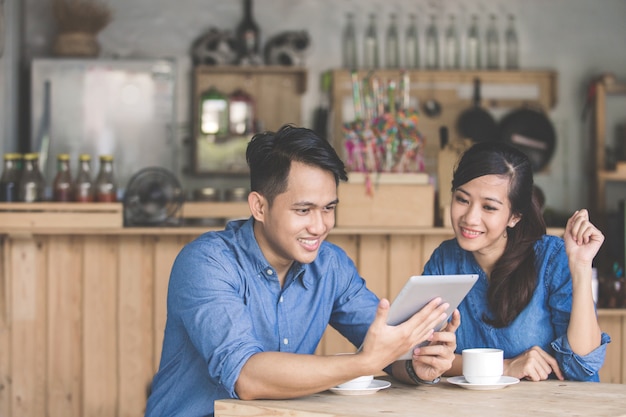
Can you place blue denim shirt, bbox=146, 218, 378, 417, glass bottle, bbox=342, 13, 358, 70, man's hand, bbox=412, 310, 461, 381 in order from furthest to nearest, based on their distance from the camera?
1. glass bottle, bbox=342, 13, 358, 70
2. man's hand, bbox=412, 310, 461, 381
3. blue denim shirt, bbox=146, 218, 378, 417

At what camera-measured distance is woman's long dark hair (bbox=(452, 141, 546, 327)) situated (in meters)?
2.51

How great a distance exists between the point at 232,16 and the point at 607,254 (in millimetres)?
2906

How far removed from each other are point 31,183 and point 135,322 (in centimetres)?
78

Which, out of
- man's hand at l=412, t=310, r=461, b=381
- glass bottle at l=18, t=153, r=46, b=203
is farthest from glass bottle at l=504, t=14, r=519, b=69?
man's hand at l=412, t=310, r=461, b=381

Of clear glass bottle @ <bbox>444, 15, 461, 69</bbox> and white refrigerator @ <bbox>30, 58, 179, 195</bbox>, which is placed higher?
clear glass bottle @ <bbox>444, 15, 461, 69</bbox>

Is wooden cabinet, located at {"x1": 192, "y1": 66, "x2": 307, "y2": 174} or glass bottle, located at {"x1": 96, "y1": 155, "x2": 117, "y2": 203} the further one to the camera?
wooden cabinet, located at {"x1": 192, "y1": 66, "x2": 307, "y2": 174}

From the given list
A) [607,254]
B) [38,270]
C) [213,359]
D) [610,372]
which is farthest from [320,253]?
[607,254]

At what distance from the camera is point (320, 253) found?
2.51 meters

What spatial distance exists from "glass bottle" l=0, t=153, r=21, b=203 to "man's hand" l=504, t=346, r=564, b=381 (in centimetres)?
260

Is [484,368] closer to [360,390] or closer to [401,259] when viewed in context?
[360,390]

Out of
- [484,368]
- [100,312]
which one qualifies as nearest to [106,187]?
[100,312]

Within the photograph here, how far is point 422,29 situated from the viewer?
21.2 feet

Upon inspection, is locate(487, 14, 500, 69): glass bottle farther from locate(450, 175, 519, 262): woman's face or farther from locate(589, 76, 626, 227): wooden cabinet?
locate(450, 175, 519, 262): woman's face

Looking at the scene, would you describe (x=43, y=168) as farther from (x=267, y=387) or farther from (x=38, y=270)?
(x=267, y=387)
